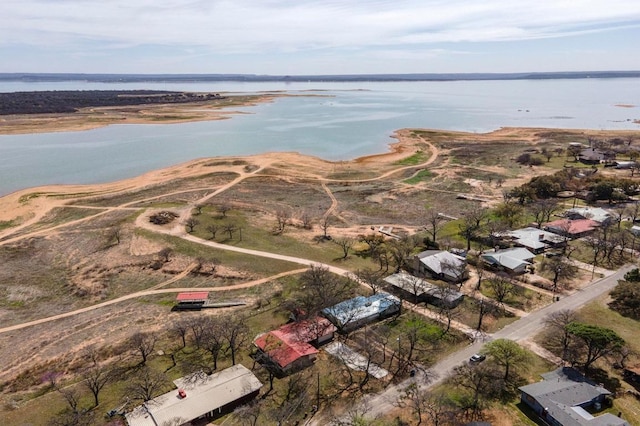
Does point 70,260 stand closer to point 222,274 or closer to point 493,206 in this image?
point 222,274

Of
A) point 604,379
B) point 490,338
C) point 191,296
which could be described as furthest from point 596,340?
point 191,296

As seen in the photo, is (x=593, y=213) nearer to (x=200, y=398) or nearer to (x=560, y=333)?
(x=560, y=333)

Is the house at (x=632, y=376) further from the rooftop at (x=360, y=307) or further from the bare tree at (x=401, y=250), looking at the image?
the bare tree at (x=401, y=250)

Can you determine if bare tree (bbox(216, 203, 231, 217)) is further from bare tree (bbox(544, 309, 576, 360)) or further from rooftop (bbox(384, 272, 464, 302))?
bare tree (bbox(544, 309, 576, 360))

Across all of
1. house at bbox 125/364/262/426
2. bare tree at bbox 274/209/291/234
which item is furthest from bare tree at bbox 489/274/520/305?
bare tree at bbox 274/209/291/234

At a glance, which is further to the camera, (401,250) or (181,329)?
(401,250)

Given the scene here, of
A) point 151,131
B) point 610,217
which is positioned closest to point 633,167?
point 610,217
